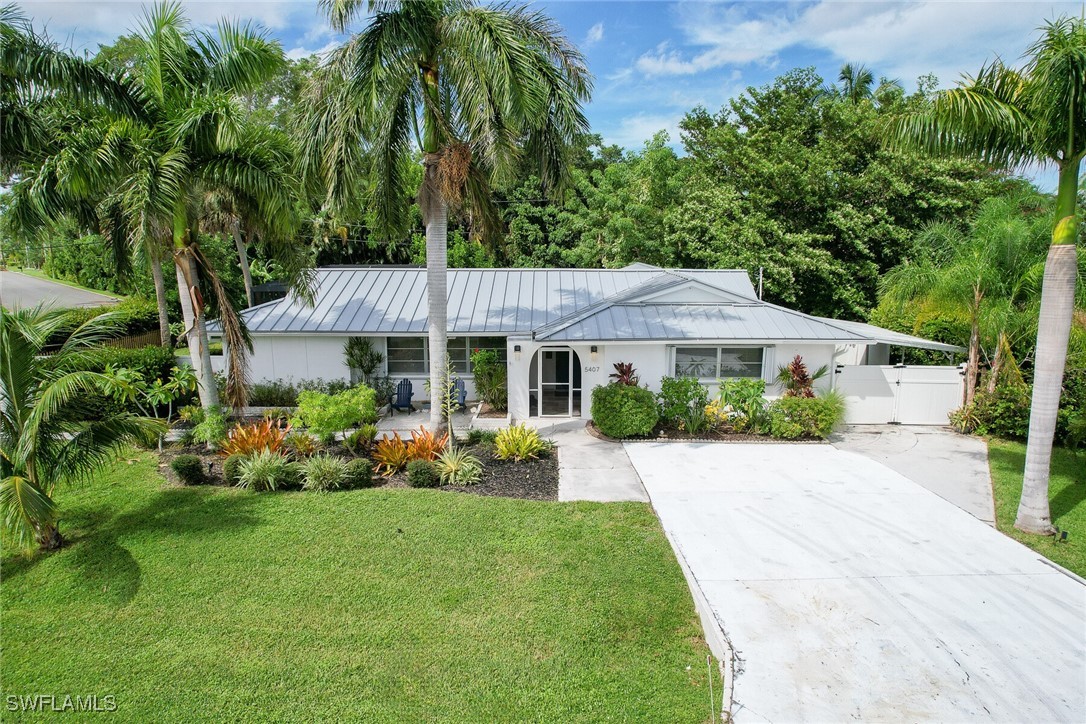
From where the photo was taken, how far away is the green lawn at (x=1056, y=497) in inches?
329

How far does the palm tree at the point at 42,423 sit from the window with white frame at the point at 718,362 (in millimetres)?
11911

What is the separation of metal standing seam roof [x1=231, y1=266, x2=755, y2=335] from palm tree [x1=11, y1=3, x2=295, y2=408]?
3.78 metres

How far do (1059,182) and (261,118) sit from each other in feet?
96.8

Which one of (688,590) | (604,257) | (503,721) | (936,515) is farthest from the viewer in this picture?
(604,257)

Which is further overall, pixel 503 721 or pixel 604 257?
pixel 604 257

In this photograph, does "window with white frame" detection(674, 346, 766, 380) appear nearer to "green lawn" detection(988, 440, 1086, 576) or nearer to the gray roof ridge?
the gray roof ridge

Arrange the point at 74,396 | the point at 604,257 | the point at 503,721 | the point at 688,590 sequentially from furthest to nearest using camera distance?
1. the point at 604,257
2. the point at 74,396
3. the point at 688,590
4. the point at 503,721

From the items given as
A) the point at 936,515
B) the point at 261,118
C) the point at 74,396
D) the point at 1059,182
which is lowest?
the point at 936,515

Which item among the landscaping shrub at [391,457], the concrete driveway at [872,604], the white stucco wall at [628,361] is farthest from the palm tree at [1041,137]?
the landscaping shrub at [391,457]

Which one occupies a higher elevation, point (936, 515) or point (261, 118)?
point (261, 118)

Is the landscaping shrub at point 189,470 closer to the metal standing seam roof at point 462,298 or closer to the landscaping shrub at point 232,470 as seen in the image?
the landscaping shrub at point 232,470

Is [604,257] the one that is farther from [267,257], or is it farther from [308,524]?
[308,524]

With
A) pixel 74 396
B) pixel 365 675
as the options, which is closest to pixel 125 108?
pixel 74 396

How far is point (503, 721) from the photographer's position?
5195mm
